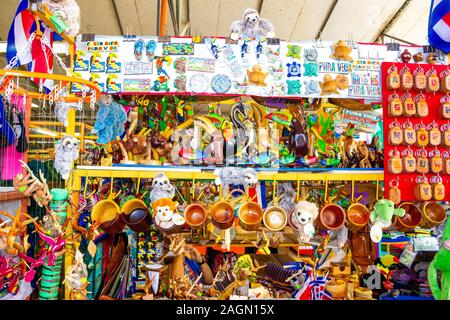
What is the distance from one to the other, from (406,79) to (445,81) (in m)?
0.30

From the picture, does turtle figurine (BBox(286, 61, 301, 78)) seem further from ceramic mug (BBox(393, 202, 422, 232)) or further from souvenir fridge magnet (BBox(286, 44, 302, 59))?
ceramic mug (BBox(393, 202, 422, 232))

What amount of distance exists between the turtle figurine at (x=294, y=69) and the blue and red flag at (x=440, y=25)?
3.31 ft

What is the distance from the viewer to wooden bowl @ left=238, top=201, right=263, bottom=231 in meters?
2.31

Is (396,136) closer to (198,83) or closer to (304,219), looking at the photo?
(304,219)

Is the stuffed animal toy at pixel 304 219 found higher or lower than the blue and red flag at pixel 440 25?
lower

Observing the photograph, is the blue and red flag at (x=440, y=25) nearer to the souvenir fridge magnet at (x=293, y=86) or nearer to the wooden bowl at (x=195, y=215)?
the souvenir fridge magnet at (x=293, y=86)

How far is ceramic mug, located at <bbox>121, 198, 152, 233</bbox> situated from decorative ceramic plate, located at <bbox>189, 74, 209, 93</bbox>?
0.86 m

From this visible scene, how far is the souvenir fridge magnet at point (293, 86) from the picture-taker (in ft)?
8.06

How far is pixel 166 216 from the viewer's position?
7.33 ft

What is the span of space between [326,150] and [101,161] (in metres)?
1.71

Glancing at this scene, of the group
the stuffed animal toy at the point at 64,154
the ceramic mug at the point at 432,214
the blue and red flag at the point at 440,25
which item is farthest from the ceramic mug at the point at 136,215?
the blue and red flag at the point at 440,25
